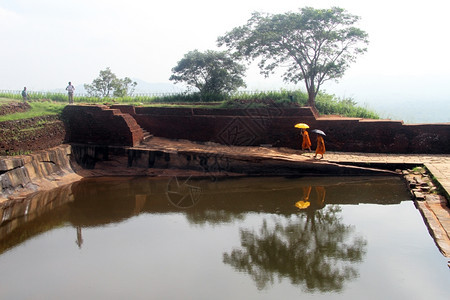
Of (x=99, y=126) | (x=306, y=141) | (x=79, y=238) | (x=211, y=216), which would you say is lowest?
(x=79, y=238)

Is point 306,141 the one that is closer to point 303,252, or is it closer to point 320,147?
point 320,147

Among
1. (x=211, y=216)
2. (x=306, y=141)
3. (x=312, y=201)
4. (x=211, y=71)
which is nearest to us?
(x=211, y=216)

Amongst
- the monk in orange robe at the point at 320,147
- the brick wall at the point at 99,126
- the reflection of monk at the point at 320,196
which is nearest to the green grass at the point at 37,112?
the brick wall at the point at 99,126

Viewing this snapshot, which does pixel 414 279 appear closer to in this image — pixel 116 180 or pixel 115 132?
pixel 116 180

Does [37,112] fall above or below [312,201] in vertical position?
above

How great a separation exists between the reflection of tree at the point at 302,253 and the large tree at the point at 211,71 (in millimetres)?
8513

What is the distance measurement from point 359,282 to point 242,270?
1478 millimetres

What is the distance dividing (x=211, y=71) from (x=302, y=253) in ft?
32.9

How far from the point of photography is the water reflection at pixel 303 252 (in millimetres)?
4676

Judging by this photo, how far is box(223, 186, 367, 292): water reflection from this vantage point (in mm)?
4676

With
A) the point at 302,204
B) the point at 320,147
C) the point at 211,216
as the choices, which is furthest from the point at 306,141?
the point at 211,216

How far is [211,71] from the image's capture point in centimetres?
1407

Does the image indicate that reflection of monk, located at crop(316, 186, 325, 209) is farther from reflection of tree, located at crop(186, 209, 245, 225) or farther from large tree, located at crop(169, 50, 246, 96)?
large tree, located at crop(169, 50, 246, 96)

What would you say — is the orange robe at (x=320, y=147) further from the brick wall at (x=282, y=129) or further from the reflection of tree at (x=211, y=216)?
the reflection of tree at (x=211, y=216)
